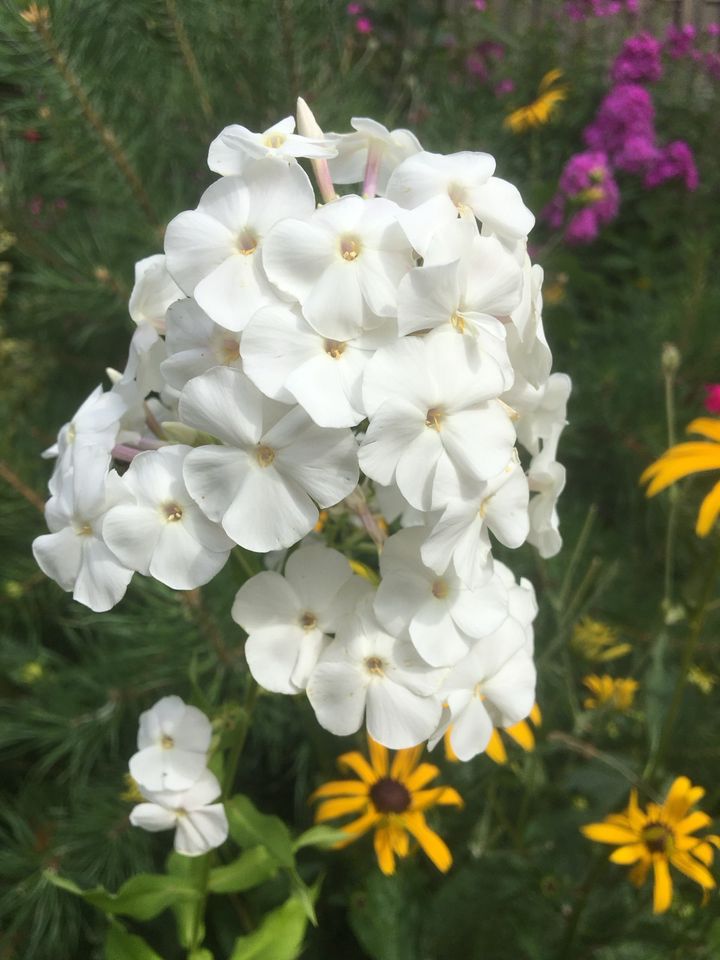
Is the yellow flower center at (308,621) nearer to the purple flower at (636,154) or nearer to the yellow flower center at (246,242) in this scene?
the yellow flower center at (246,242)

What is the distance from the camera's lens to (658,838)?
0.67 metres

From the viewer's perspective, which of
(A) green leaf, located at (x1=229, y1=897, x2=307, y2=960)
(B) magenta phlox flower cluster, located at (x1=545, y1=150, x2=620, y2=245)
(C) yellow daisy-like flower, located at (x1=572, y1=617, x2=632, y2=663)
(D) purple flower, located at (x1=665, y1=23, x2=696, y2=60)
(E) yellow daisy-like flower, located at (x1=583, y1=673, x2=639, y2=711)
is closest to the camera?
(A) green leaf, located at (x1=229, y1=897, x2=307, y2=960)

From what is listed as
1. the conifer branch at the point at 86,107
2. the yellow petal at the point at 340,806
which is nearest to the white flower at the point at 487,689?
the yellow petal at the point at 340,806

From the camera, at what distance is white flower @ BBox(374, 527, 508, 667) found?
49 cm

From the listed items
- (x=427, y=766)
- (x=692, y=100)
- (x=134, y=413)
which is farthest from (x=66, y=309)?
(x=692, y=100)

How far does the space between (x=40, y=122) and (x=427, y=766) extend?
2.97ft

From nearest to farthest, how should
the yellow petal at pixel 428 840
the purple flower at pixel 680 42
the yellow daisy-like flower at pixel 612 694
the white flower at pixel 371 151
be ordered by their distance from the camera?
the white flower at pixel 371 151, the yellow petal at pixel 428 840, the yellow daisy-like flower at pixel 612 694, the purple flower at pixel 680 42

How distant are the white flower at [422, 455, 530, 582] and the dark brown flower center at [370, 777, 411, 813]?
1.17ft

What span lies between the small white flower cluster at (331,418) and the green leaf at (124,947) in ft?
0.88

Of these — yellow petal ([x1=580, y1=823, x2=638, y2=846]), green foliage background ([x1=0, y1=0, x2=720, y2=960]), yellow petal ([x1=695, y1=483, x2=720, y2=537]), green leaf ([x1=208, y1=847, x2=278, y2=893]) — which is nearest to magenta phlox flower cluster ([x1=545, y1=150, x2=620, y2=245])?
green foliage background ([x1=0, y1=0, x2=720, y2=960])

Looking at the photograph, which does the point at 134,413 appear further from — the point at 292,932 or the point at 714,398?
the point at 714,398

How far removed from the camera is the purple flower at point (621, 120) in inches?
56.5

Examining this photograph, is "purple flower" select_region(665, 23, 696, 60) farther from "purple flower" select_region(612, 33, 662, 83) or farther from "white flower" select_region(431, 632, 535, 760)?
"white flower" select_region(431, 632, 535, 760)

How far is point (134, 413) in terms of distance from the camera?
0.54 metres
